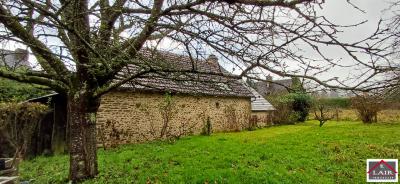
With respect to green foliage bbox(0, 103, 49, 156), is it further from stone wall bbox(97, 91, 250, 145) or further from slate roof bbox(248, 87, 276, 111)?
slate roof bbox(248, 87, 276, 111)

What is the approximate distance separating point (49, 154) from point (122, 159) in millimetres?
5098

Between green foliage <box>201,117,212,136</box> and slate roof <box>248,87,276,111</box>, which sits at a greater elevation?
slate roof <box>248,87,276,111</box>

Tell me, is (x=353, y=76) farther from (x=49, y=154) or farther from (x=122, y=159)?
(x=49, y=154)

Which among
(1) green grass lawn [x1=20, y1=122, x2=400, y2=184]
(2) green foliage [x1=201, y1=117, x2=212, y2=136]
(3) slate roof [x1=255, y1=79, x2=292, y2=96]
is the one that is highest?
(3) slate roof [x1=255, y1=79, x2=292, y2=96]

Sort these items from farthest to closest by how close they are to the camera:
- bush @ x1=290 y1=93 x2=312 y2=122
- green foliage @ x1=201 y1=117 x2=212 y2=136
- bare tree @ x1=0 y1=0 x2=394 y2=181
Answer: bush @ x1=290 y1=93 x2=312 y2=122 → green foliage @ x1=201 y1=117 x2=212 y2=136 → bare tree @ x1=0 y1=0 x2=394 y2=181

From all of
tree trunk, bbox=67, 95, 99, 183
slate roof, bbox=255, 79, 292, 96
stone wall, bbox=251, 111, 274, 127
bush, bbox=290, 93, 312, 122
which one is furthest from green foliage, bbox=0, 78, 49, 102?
bush, bbox=290, 93, 312, 122

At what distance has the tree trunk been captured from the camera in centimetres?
729

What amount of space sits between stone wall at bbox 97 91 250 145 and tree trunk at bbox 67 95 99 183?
6.09 m

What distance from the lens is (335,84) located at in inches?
166

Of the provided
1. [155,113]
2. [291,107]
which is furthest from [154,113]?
[291,107]

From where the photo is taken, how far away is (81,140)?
730cm

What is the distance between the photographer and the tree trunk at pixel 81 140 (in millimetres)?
7285

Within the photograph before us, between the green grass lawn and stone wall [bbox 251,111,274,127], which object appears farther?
stone wall [bbox 251,111,274,127]

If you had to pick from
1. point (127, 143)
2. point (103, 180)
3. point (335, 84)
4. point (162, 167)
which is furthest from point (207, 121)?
point (335, 84)
